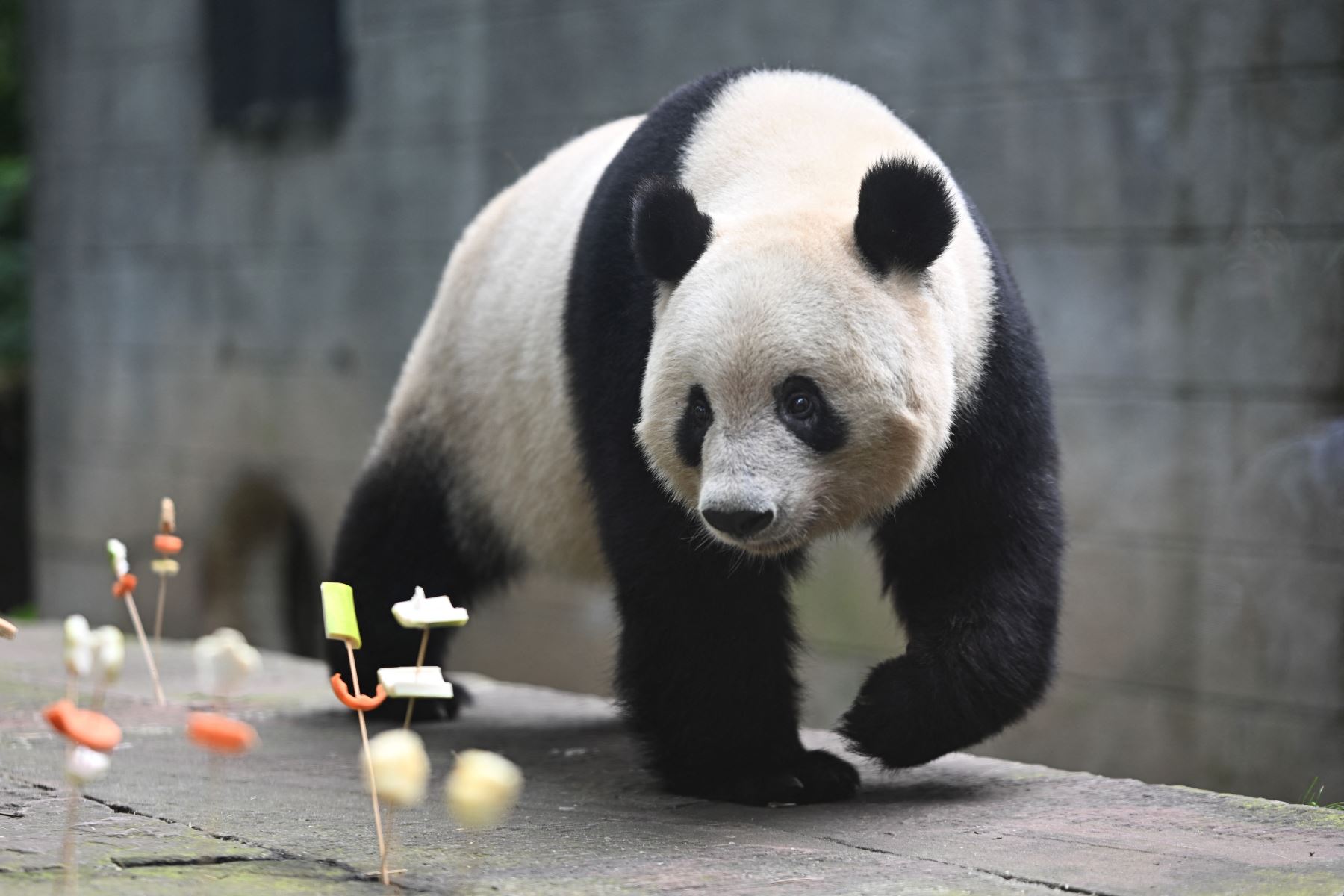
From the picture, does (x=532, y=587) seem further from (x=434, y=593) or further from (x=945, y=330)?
(x=945, y=330)

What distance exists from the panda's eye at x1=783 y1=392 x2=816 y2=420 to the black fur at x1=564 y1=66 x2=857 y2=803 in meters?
0.47

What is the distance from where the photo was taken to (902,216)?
3.33 metres

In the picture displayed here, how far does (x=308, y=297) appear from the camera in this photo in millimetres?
9844

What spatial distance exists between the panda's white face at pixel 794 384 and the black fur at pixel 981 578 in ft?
0.79

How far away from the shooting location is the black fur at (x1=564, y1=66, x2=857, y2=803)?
145 inches

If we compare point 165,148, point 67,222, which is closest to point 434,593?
point 165,148

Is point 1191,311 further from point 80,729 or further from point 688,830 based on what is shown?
point 80,729

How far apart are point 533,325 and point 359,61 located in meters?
5.53

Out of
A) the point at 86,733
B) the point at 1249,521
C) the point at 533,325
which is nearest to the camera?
the point at 86,733

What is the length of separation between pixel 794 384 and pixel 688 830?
2.99 feet

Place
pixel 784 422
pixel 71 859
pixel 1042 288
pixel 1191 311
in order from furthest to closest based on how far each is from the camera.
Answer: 1. pixel 1042 288
2. pixel 1191 311
3. pixel 784 422
4. pixel 71 859

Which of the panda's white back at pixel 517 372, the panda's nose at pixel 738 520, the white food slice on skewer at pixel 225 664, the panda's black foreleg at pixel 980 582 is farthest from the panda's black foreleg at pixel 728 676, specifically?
the white food slice on skewer at pixel 225 664

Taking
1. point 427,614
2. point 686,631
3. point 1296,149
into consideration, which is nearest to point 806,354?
point 686,631

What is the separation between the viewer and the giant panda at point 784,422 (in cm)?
328
